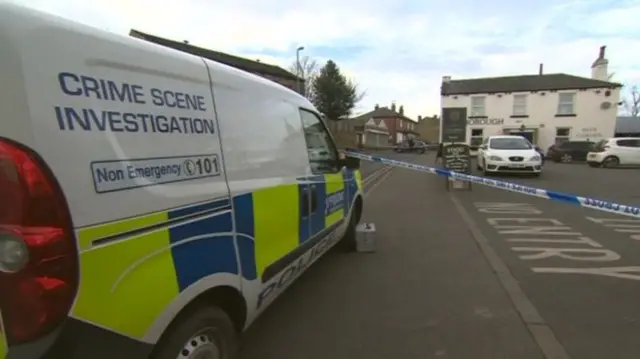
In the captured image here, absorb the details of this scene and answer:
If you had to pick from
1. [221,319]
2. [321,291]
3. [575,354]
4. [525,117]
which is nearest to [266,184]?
[221,319]

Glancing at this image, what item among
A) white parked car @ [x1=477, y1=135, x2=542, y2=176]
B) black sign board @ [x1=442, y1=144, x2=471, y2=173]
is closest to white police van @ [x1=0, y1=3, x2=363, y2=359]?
black sign board @ [x1=442, y1=144, x2=471, y2=173]

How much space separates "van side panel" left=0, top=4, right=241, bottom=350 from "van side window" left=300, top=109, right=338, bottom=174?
66.0 inches

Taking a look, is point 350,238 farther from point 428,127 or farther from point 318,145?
point 428,127

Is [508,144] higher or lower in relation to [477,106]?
lower

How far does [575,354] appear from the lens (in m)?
3.07

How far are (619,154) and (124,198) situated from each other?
87.1ft

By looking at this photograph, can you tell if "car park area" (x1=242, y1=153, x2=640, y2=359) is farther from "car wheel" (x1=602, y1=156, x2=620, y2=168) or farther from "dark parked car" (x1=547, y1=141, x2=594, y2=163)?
"dark parked car" (x1=547, y1=141, x2=594, y2=163)

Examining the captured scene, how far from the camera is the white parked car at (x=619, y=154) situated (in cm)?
2270

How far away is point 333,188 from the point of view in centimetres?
455

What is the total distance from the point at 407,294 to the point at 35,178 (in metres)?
3.52

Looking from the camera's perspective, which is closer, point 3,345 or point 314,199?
point 3,345

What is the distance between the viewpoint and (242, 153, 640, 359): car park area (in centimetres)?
323

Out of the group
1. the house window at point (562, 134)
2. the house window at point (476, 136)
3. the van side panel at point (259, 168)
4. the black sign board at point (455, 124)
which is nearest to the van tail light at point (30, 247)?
the van side panel at point (259, 168)

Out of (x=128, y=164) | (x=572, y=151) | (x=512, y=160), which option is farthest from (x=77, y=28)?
(x=572, y=151)
